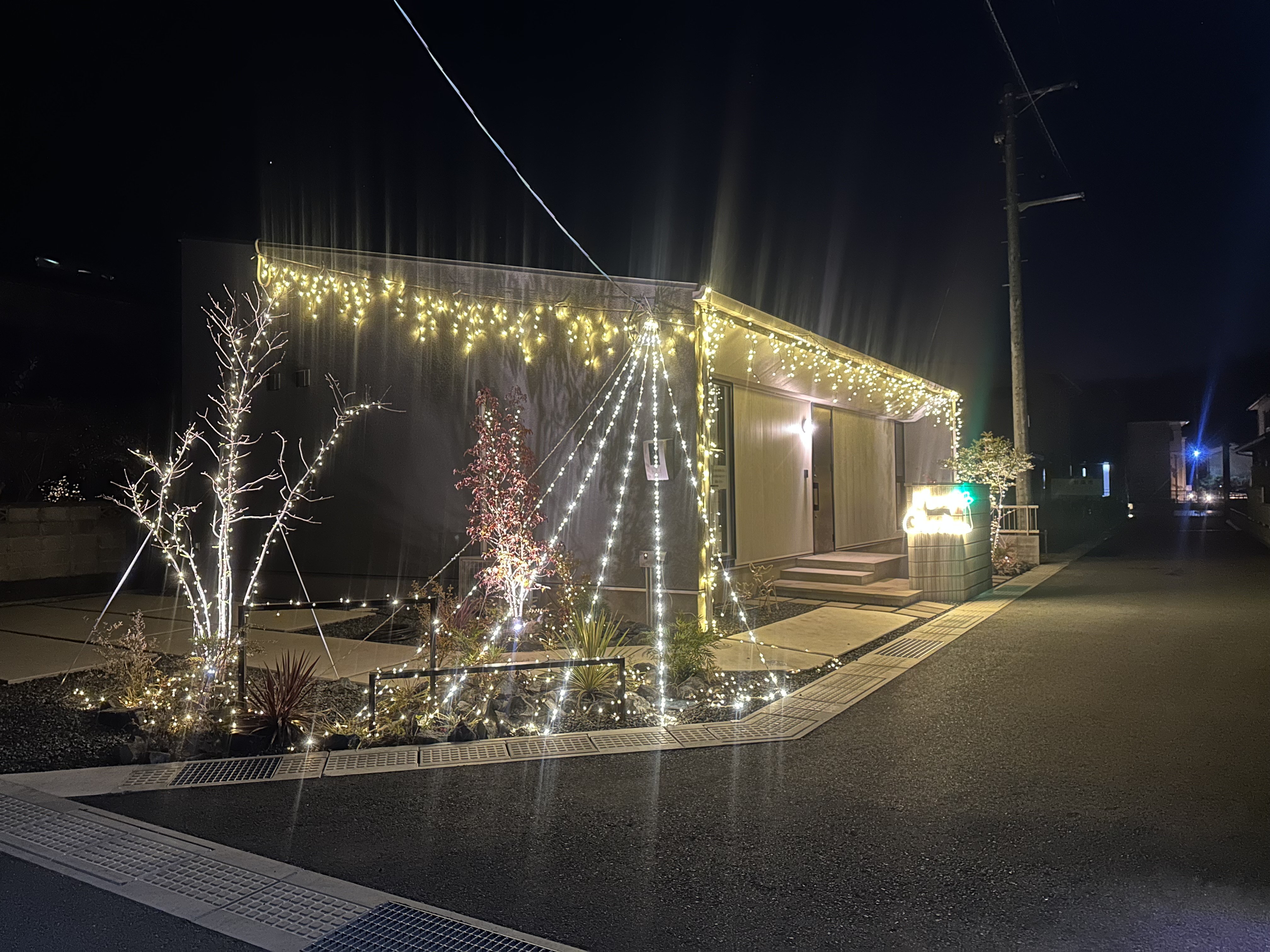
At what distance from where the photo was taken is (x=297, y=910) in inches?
131

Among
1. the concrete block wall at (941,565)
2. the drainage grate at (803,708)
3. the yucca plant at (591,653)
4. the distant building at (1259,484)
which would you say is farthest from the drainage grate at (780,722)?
the distant building at (1259,484)

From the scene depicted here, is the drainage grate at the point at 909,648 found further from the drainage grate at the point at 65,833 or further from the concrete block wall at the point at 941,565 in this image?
the drainage grate at the point at 65,833

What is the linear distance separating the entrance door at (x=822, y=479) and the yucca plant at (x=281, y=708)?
9075mm

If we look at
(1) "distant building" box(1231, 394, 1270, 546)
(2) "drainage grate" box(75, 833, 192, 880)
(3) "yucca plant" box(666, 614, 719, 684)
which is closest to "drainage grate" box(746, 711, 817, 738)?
(3) "yucca plant" box(666, 614, 719, 684)

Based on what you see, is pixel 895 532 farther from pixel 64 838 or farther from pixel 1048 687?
pixel 64 838

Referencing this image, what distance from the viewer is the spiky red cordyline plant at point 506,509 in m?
8.23

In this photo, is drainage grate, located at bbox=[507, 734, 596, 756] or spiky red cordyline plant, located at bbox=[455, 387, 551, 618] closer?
drainage grate, located at bbox=[507, 734, 596, 756]

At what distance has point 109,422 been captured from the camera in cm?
1552

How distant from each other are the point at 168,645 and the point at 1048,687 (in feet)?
24.5

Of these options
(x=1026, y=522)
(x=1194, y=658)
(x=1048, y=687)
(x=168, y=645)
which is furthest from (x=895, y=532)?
(x=168, y=645)

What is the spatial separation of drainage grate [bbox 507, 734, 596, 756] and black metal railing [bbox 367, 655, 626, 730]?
473 mm

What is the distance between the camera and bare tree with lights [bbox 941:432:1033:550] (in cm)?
1574

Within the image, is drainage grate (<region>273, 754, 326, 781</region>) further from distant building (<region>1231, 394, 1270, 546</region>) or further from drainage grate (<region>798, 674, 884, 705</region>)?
distant building (<region>1231, 394, 1270, 546</region>)

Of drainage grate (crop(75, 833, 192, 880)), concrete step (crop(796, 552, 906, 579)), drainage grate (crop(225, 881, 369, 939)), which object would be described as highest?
concrete step (crop(796, 552, 906, 579))
